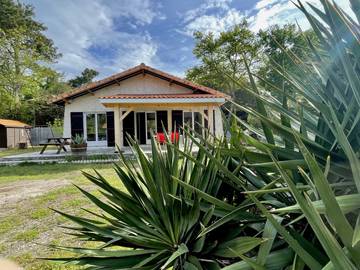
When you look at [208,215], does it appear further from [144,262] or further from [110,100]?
[110,100]

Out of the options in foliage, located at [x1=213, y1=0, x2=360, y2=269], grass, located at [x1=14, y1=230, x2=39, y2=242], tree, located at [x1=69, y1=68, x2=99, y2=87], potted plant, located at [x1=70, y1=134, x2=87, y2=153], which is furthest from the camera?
tree, located at [x1=69, y1=68, x2=99, y2=87]

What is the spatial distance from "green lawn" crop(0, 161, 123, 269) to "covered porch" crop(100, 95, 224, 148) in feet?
18.0

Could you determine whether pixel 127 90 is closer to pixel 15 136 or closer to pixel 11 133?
pixel 11 133

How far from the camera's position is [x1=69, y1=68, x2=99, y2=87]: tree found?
6022cm

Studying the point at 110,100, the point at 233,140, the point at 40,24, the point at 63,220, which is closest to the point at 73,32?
the point at 40,24

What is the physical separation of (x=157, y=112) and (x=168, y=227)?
1701cm

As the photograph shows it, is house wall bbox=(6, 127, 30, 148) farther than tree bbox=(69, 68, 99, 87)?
No

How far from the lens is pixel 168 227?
1.74 m

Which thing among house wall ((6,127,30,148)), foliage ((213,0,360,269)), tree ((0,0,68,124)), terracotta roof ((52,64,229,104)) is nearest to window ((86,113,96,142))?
terracotta roof ((52,64,229,104))

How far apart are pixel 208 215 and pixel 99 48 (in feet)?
149

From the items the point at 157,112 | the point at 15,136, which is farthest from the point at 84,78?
the point at 157,112

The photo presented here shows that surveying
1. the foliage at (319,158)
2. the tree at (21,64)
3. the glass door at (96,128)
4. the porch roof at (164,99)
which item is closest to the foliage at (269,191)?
the foliage at (319,158)

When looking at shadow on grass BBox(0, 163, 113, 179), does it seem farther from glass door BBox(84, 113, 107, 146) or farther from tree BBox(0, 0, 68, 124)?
tree BBox(0, 0, 68, 124)

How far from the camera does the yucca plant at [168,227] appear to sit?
1.55 m
